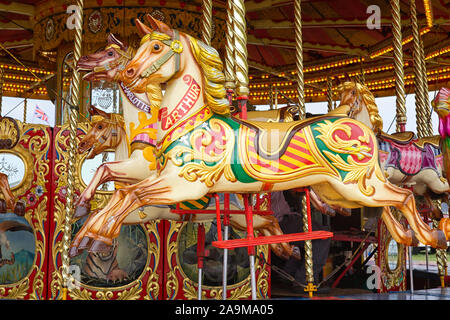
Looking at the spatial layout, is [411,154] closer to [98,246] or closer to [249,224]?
[249,224]

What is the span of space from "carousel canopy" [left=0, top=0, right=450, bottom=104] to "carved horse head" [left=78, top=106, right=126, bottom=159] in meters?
0.78

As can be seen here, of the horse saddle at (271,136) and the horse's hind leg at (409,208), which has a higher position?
the horse saddle at (271,136)

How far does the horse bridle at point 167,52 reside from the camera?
2926mm

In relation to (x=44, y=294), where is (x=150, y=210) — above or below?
above

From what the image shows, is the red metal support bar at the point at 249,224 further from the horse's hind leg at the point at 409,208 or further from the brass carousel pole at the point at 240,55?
the horse's hind leg at the point at 409,208

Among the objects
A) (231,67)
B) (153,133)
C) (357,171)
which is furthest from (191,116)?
(153,133)

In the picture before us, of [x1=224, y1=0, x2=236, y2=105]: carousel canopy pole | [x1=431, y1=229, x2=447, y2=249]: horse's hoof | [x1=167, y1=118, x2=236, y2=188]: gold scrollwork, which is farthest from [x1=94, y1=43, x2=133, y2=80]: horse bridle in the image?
[x1=431, y1=229, x2=447, y2=249]: horse's hoof

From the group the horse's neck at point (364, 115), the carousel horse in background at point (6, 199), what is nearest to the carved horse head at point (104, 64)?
the carousel horse in background at point (6, 199)

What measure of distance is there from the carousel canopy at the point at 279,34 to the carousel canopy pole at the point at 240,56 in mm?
1457

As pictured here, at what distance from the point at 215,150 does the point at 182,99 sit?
1.17 ft

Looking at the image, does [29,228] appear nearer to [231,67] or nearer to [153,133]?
[153,133]

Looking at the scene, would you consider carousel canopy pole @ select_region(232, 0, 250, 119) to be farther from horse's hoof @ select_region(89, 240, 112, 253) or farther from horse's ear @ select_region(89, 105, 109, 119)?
horse's ear @ select_region(89, 105, 109, 119)
